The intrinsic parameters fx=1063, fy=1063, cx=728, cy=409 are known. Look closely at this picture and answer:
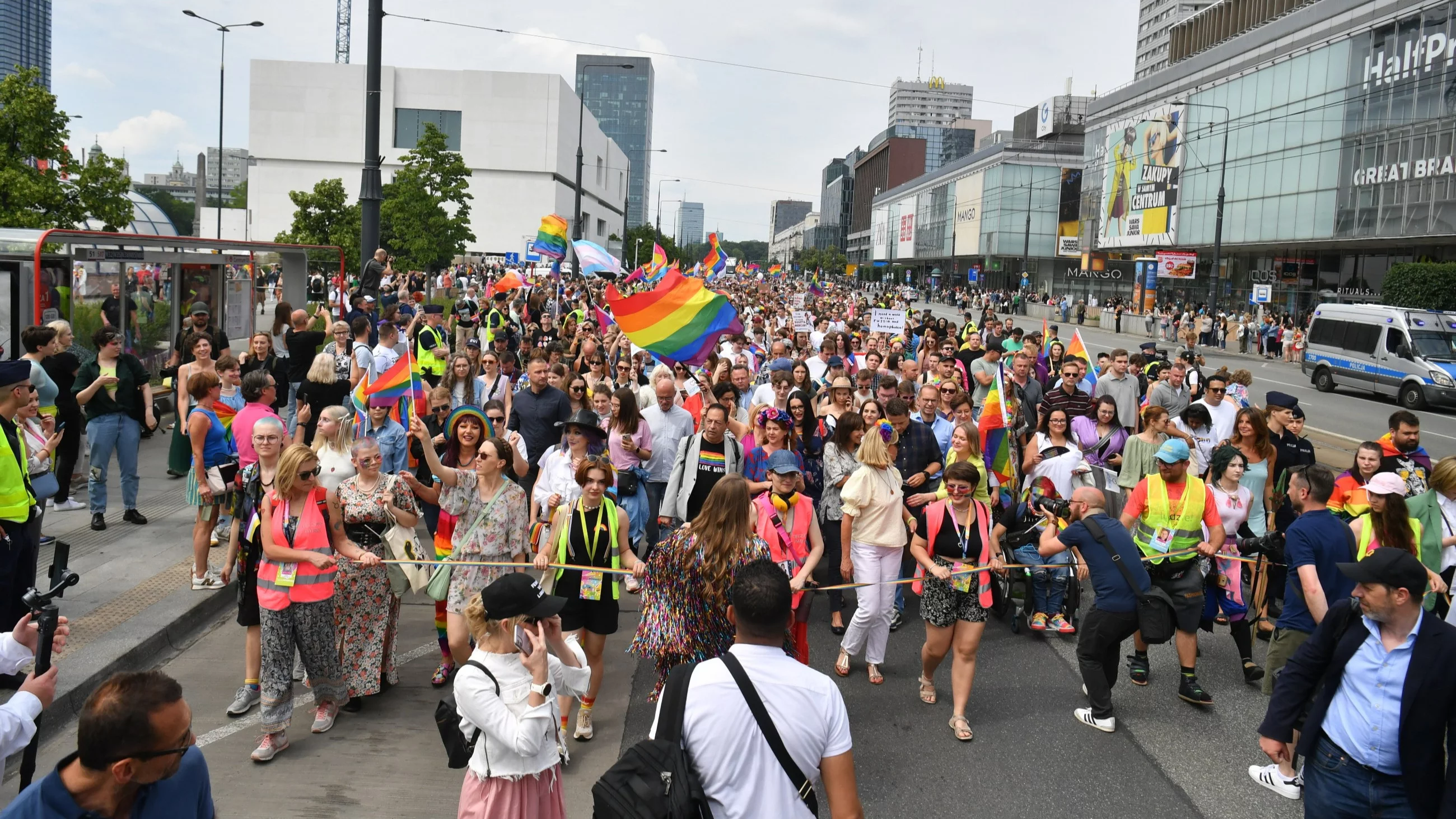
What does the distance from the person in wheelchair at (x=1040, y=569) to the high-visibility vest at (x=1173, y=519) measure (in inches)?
40.1

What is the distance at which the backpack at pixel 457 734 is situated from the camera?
3.84 meters

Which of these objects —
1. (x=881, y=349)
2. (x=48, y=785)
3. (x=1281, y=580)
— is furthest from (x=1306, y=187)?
(x=48, y=785)

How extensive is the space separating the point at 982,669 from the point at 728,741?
451cm

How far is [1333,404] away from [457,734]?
85.5 ft

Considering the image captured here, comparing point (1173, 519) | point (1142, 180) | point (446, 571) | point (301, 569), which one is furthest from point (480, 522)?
point (1142, 180)

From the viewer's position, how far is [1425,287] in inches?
1276

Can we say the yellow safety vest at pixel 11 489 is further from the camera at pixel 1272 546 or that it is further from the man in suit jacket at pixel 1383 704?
the camera at pixel 1272 546

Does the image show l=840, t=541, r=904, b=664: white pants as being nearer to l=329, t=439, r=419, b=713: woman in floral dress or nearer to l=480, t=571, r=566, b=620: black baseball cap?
l=329, t=439, r=419, b=713: woman in floral dress

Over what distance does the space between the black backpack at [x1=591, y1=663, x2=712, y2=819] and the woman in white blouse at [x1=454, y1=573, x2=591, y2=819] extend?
816 millimetres

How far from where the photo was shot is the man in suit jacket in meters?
3.74

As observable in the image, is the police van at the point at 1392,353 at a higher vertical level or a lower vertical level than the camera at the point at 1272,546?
higher

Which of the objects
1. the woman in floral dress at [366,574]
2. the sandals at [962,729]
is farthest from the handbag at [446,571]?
the sandals at [962,729]

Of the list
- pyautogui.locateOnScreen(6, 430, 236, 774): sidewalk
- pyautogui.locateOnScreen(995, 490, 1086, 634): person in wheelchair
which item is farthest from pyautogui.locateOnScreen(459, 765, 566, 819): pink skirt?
pyautogui.locateOnScreen(995, 490, 1086, 634): person in wheelchair

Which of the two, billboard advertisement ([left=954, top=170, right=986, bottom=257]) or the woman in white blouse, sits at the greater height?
billboard advertisement ([left=954, top=170, right=986, bottom=257])
